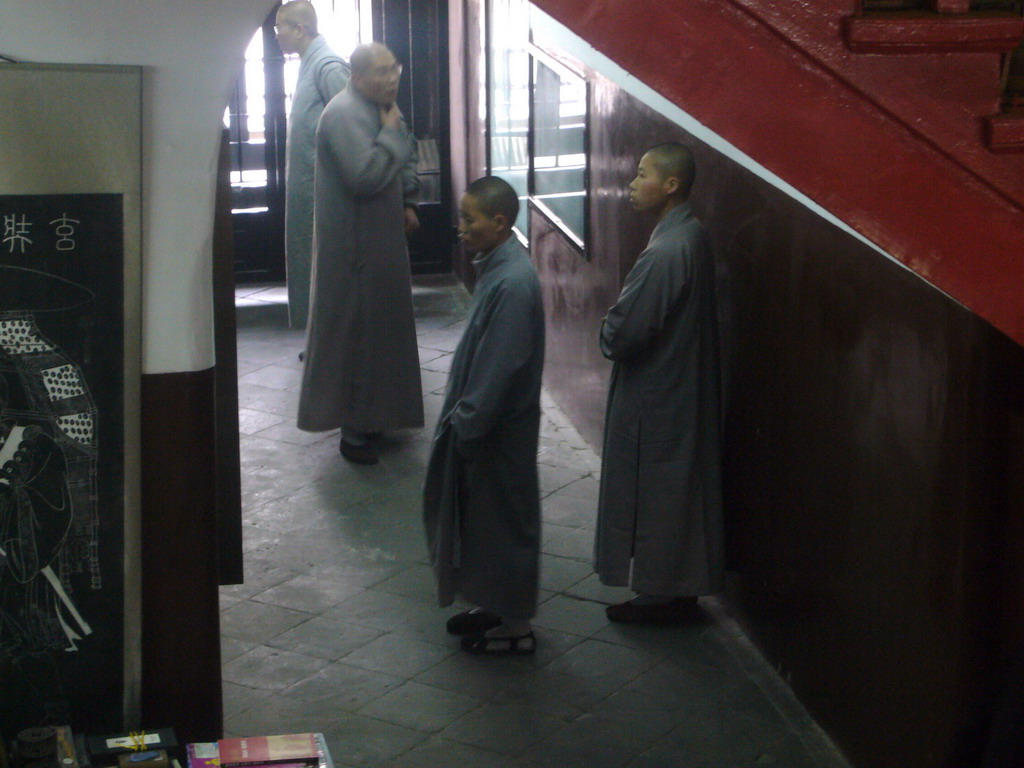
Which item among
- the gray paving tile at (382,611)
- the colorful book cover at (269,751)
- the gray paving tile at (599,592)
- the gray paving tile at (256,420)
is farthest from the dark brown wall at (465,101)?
the colorful book cover at (269,751)

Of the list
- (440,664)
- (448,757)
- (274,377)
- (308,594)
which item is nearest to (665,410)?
(440,664)

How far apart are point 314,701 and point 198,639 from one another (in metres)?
1.57

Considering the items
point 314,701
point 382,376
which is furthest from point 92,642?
point 382,376

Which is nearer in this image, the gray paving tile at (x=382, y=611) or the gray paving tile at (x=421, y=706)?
the gray paving tile at (x=421, y=706)

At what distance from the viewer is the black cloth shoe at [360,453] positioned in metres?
7.48

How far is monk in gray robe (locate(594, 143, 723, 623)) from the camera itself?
17.3 feet

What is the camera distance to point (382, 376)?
7.45 meters

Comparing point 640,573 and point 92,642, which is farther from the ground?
point 92,642

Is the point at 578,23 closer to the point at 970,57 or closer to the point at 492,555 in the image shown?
the point at 970,57

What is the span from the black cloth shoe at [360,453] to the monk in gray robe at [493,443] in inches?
81.9

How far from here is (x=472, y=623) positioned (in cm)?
560

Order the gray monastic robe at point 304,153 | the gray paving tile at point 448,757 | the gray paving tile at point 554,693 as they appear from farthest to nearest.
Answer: the gray monastic robe at point 304,153, the gray paving tile at point 554,693, the gray paving tile at point 448,757

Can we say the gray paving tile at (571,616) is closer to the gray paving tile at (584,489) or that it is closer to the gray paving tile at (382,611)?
the gray paving tile at (382,611)

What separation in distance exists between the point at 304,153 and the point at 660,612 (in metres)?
4.05
